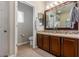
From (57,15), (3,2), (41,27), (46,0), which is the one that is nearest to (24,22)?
(41,27)

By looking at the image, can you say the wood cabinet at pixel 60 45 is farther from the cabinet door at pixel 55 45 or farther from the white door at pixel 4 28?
the white door at pixel 4 28

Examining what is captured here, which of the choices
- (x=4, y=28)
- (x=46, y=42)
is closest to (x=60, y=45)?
(x=46, y=42)

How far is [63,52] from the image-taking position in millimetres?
3170

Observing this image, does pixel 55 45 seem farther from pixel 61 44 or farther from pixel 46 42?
pixel 46 42

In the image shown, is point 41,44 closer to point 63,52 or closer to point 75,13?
point 63,52

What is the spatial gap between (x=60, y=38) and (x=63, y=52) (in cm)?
41

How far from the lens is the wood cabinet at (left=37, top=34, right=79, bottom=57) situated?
2752mm

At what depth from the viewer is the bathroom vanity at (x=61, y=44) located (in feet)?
9.01

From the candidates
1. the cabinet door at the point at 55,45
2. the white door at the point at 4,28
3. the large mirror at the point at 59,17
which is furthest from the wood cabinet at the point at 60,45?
the white door at the point at 4,28

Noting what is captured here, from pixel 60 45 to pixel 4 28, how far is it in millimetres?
1672

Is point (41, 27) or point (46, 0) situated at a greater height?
point (46, 0)

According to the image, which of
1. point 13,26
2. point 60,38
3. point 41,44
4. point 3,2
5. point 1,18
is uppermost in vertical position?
point 3,2

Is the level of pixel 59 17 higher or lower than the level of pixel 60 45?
higher

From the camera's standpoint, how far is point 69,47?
9.53ft
